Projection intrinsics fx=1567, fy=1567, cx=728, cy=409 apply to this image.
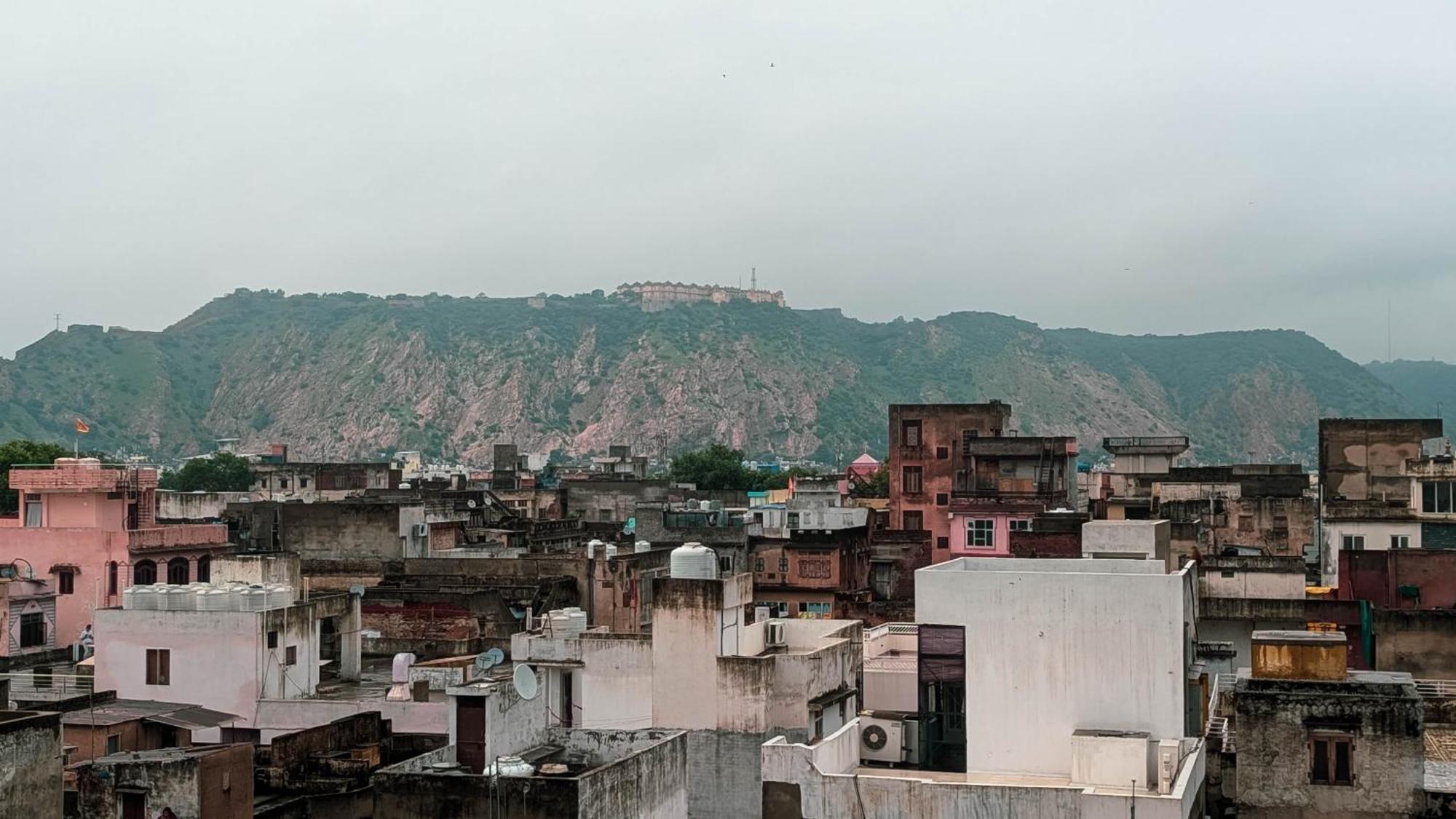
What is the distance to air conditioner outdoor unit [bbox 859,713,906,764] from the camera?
31.0 metres

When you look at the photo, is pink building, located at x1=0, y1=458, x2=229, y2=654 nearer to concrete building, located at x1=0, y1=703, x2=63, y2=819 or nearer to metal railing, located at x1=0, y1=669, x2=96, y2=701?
metal railing, located at x1=0, y1=669, x2=96, y2=701

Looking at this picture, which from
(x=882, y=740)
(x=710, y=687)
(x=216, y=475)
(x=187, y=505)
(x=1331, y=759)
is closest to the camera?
(x=1331, y=759)

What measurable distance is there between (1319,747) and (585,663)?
53.2ft

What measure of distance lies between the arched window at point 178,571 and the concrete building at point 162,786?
30.6 meters

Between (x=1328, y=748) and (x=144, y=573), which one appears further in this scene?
(x=144, y=573)

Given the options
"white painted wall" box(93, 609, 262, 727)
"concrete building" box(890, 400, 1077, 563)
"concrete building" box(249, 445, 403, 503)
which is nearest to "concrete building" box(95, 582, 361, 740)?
"white painted wall" box(93, 609, 262, 727)

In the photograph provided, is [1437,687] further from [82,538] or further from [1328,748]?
[82,538]

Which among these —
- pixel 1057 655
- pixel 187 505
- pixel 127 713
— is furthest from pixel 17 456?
pixel 1057 655

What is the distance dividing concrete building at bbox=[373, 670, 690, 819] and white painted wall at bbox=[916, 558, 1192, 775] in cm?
554

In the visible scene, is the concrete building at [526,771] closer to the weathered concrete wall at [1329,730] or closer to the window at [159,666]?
the weathered concrete wall at [1329,730]

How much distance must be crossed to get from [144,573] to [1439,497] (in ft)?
147

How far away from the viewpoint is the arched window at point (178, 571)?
5406 centimetres

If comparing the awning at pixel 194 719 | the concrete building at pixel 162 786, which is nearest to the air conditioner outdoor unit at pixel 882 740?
the concrete building at pixel 162 786

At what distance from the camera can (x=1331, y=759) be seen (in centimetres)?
2364
